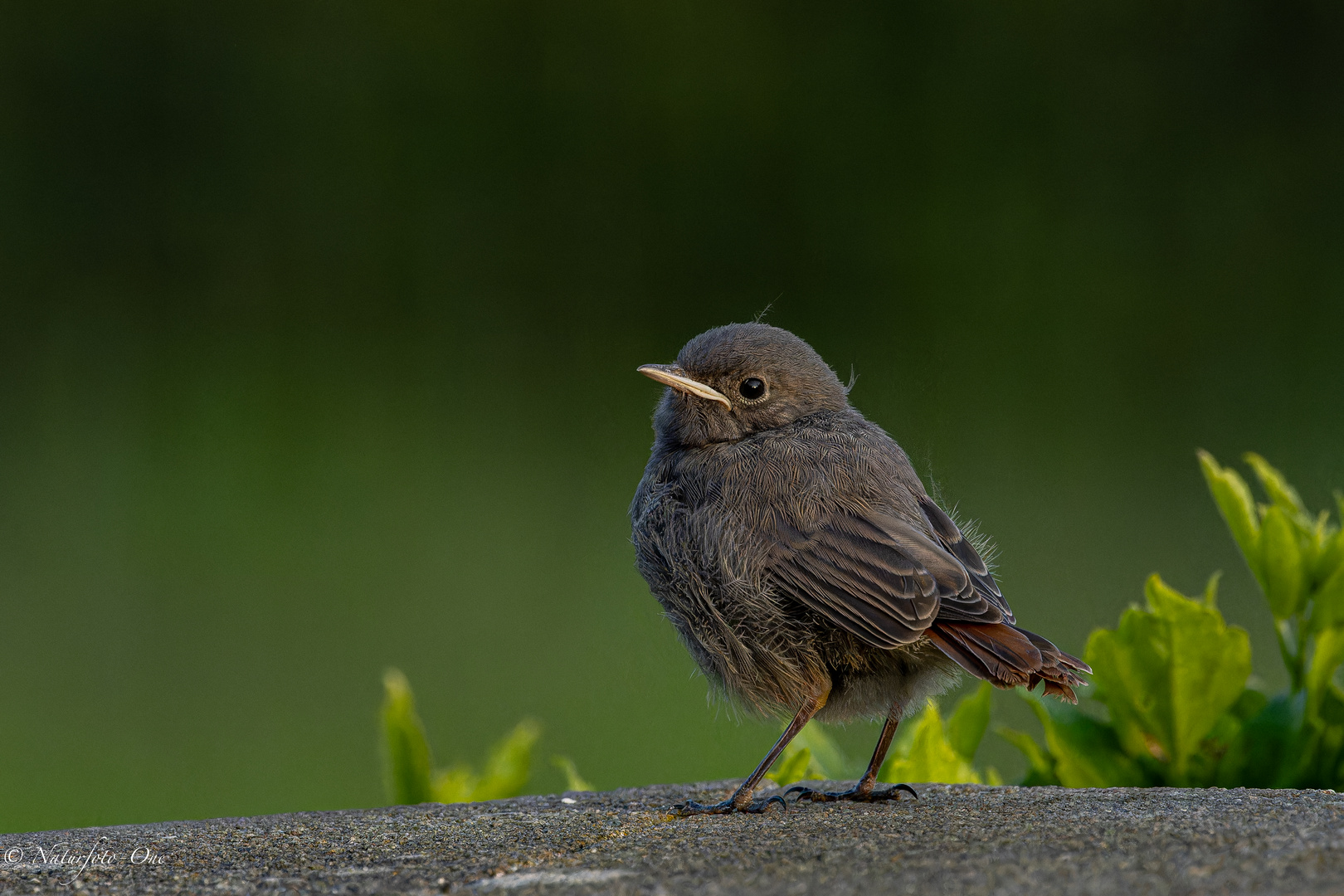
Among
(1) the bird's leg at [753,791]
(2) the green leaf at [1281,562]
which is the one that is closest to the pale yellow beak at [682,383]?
(1) the bird's leg at [753,791]

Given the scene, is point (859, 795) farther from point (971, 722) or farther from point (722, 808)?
point (971, 722)

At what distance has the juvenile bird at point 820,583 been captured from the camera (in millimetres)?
1772

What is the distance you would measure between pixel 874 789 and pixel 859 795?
77mm

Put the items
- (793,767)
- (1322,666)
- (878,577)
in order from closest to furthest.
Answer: (878,577), (1322,666), (793,767)

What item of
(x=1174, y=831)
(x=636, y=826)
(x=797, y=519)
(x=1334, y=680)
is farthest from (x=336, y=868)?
(x=1334, y=680)

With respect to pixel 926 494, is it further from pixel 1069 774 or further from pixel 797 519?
pixel 1069 774

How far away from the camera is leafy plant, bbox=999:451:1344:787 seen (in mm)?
1978

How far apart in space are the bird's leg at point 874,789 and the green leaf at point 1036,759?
0.22 meters

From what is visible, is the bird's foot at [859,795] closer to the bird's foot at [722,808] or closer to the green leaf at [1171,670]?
the bird's foot at [722,808]

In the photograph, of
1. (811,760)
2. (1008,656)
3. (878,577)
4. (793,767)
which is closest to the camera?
(1008,656)

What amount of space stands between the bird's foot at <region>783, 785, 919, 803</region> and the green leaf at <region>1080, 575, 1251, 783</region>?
A: 0.39 meters

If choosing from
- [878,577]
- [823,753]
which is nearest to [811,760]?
[823,753]

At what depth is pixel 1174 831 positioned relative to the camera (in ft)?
4.47

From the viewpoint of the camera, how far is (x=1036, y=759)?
218 centimetres
